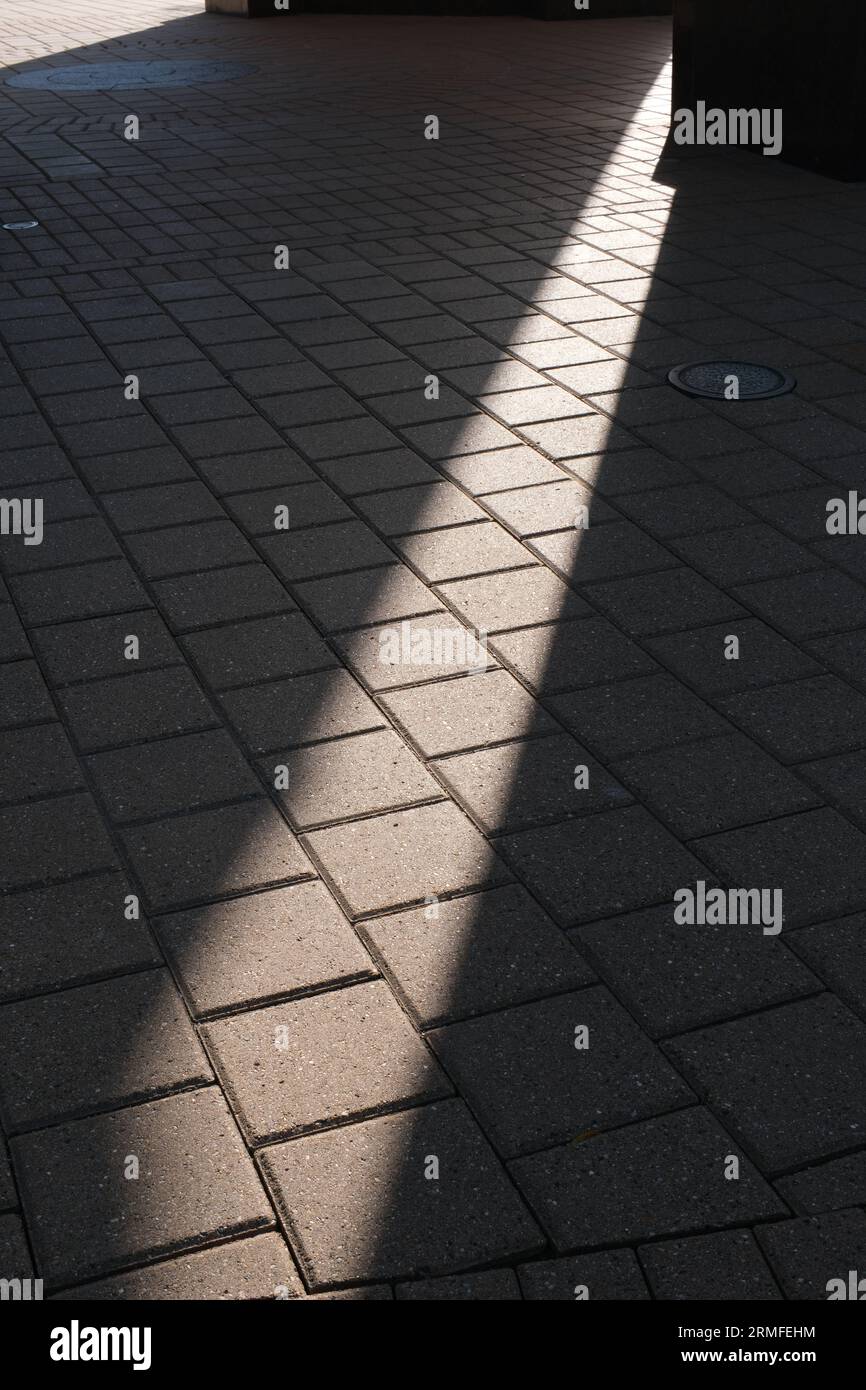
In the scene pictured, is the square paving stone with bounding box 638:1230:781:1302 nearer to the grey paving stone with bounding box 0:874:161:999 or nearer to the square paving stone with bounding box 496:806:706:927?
the square paving stone with bounding box 496:806:706:927

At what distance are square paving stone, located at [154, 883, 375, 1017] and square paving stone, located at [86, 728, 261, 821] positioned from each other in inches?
17.7

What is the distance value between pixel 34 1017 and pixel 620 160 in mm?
9545

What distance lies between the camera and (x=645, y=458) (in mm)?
5863

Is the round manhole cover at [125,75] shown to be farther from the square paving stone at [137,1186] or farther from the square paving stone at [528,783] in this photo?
the square paving stone at [137,1186]

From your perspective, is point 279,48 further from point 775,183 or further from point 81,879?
point 81,879

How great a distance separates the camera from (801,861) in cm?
353

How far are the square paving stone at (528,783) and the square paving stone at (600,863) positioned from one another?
0.06m

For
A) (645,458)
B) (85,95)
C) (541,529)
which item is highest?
(85,95)

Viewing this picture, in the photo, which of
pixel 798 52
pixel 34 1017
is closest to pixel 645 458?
pixel 34 1017

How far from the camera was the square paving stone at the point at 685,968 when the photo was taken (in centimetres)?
310

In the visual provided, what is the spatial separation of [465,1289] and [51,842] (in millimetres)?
1679

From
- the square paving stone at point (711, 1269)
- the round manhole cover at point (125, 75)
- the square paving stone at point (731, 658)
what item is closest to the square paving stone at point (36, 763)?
the square paving stone at point (731, 658)

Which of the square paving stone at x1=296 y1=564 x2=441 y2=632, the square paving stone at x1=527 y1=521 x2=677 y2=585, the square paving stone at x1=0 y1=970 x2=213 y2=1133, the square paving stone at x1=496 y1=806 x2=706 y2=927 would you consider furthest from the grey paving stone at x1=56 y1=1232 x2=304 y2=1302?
the square paving stone at x1=527 y1=521 x2=677 y2=585

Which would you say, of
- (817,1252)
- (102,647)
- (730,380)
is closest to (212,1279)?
(817,1252)
